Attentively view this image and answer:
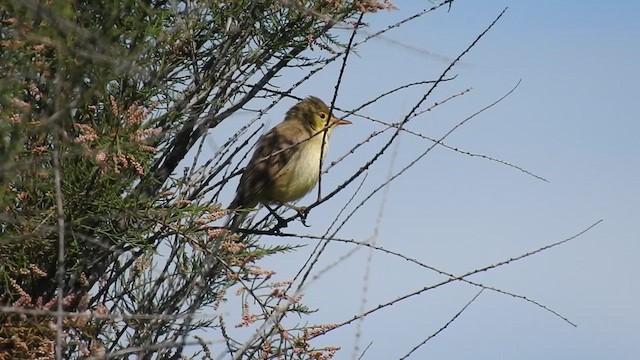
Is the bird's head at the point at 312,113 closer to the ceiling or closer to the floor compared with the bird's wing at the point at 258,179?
closer to the ceiling

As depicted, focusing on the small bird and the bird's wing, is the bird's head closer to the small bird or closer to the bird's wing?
the small bird

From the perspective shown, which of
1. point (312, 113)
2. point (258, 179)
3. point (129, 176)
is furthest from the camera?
point (312, 113)

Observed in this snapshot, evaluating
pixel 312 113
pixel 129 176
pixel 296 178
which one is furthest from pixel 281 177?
pixel 129 176

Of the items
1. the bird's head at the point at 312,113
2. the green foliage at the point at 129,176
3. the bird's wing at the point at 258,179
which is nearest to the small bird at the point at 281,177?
the bird's wing at the point at 258,179

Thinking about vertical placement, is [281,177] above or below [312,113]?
below

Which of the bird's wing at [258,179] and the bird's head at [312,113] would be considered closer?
the bird's wing at [258,179]

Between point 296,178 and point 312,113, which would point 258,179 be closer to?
point 296,178

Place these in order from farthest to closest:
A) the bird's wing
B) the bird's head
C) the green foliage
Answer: the bird's head < the bird's wing < the green foliage

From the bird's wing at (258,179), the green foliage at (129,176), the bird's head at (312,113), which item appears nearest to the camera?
the green foliage at (129,176)

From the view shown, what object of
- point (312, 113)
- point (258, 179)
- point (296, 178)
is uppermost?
point (312, 113)

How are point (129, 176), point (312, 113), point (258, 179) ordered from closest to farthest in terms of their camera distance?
point (129, 176) → point (258, 179) → point (312, 113)

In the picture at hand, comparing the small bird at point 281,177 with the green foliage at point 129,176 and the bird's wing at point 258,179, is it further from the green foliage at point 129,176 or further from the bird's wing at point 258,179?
the green foliage at point 129,176

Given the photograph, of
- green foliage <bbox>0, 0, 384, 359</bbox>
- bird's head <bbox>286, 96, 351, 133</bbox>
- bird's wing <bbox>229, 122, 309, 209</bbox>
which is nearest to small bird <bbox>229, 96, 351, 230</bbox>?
bird's wing <bbox>229, 122, 309, 209</bbox>

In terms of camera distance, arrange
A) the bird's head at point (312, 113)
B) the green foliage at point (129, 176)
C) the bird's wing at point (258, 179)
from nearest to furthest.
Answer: the green foliage at point (129, 176), the bird's wing at point (258, 179), the bird's head at point (312, 113)
